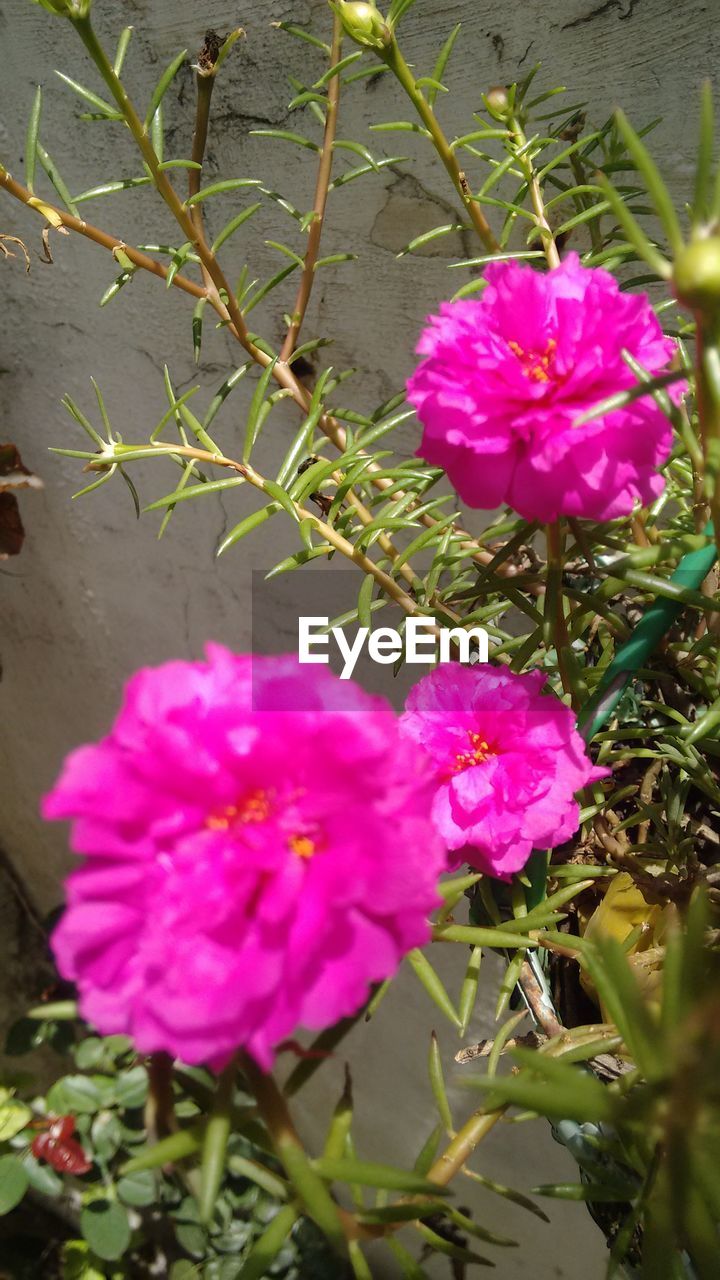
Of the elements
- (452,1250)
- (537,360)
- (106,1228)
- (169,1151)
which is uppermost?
(537,360)

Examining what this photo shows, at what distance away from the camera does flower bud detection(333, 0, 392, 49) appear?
0.43 metres

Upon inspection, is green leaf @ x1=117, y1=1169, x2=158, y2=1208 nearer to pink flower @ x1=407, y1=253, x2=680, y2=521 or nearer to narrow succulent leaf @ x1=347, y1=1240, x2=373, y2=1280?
narrow succulent leaf @ x1=347, y1=1240, x2=373, y2=1280

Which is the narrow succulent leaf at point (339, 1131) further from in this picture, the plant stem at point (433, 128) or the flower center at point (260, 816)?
the plant stem at point (433, 128)

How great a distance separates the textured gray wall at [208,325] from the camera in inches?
24.3

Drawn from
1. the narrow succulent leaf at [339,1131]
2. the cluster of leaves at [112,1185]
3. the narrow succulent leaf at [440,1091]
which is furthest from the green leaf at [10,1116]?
the narrow succulent leaf at [339,1131]

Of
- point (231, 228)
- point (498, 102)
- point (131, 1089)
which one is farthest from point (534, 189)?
point (131, 1089)

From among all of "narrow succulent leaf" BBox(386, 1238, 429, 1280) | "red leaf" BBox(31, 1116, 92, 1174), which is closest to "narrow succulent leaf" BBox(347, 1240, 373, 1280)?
"narrow succulent leaf" BBox(386, 1238, 429, 1280)

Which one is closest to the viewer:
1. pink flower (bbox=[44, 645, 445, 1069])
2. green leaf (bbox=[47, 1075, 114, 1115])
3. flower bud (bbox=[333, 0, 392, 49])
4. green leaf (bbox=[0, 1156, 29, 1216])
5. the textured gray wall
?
pink flower (bbox=[44, 645, 445, 1069])

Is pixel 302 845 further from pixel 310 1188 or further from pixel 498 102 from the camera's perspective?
pixel 498 102

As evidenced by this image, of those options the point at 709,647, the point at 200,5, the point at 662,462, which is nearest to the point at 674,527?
the point at 709,647

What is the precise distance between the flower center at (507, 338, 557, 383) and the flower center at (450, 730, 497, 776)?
0.18 meters

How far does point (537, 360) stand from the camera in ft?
1.17

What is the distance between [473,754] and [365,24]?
352mm

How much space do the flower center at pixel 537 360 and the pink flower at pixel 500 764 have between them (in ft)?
0.49
